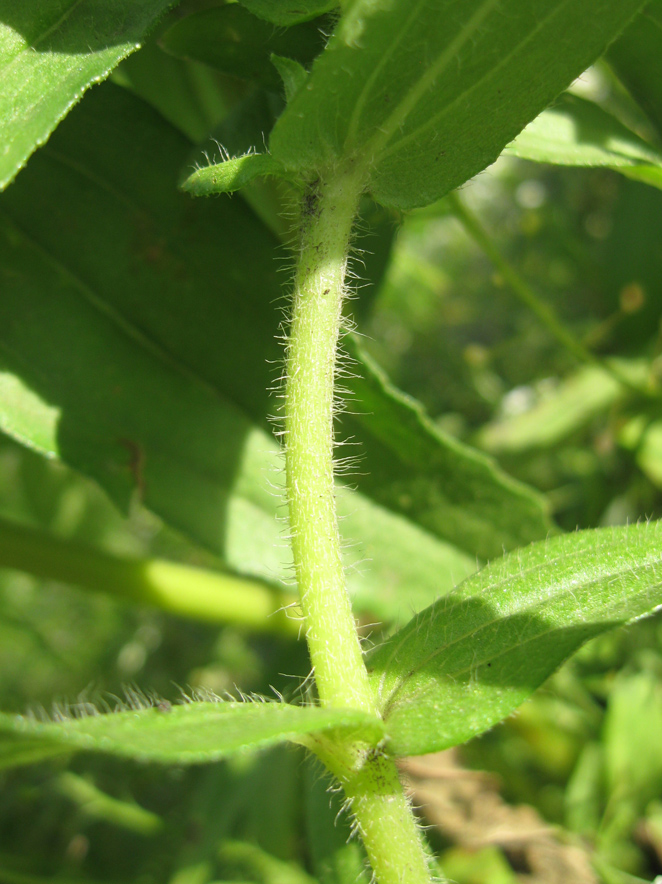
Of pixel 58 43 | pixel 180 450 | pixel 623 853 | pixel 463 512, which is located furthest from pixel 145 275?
pixel 623 853

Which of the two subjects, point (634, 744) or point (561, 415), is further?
point (561, 415)

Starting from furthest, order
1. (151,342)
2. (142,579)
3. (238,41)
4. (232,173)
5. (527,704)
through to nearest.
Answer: (527,704) < (142,579) < (151,342) < (238,41) < (232,173)

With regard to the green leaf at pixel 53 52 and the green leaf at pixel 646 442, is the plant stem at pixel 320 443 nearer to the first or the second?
the green leaf at pixel 53 52

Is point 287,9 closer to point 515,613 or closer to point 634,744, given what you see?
point 515,613

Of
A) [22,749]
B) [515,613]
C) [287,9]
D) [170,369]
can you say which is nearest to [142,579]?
[170,369]

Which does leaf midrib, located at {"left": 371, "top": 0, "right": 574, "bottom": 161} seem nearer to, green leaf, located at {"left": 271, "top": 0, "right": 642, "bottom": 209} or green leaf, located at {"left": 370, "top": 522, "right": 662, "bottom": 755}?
green leaf, located at {"left": 271, "top": 0, "right": 642, "bottom": 209}

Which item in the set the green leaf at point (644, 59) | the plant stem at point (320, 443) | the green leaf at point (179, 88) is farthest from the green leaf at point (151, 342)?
the green leaf at point (644, 59)
